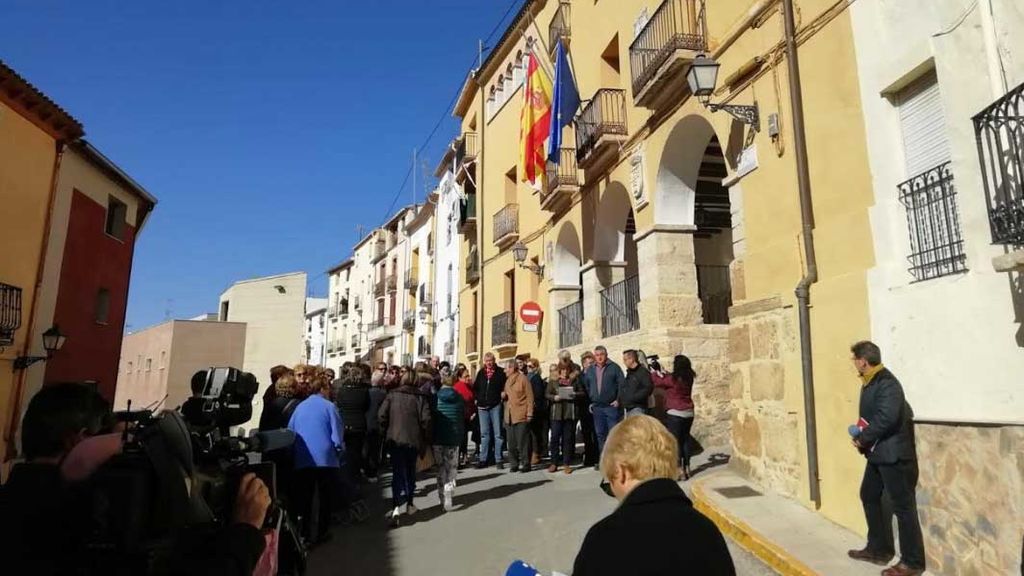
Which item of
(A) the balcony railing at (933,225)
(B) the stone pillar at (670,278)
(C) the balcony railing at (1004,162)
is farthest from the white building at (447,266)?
(C) the balcony railing at (1004,162)

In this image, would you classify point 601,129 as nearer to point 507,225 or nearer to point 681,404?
point 681,404

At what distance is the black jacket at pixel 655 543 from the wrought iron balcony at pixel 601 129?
1022cm

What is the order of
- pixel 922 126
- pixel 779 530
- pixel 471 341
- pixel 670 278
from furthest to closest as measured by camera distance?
pixel 471 341 → pixel 670 278 → pixel 779 530 → pixel 922 126

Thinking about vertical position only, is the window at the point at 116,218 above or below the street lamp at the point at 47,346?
above

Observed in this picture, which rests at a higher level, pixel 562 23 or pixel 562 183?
pixel 562 23

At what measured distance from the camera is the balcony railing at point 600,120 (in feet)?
37.7

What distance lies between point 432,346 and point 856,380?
23.8 metres

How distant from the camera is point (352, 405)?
7938 mm

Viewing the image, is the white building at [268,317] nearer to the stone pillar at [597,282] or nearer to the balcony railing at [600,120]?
the stone pillar at [597,282]

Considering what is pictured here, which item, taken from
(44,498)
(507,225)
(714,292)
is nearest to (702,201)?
(714,292)

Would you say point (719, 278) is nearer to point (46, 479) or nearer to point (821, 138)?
point (821, 138)

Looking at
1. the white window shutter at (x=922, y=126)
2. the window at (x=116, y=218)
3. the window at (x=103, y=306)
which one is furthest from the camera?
the window at (x=116, y=218)

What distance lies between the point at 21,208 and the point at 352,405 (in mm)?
11022

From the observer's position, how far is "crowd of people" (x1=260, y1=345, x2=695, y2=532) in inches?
227
